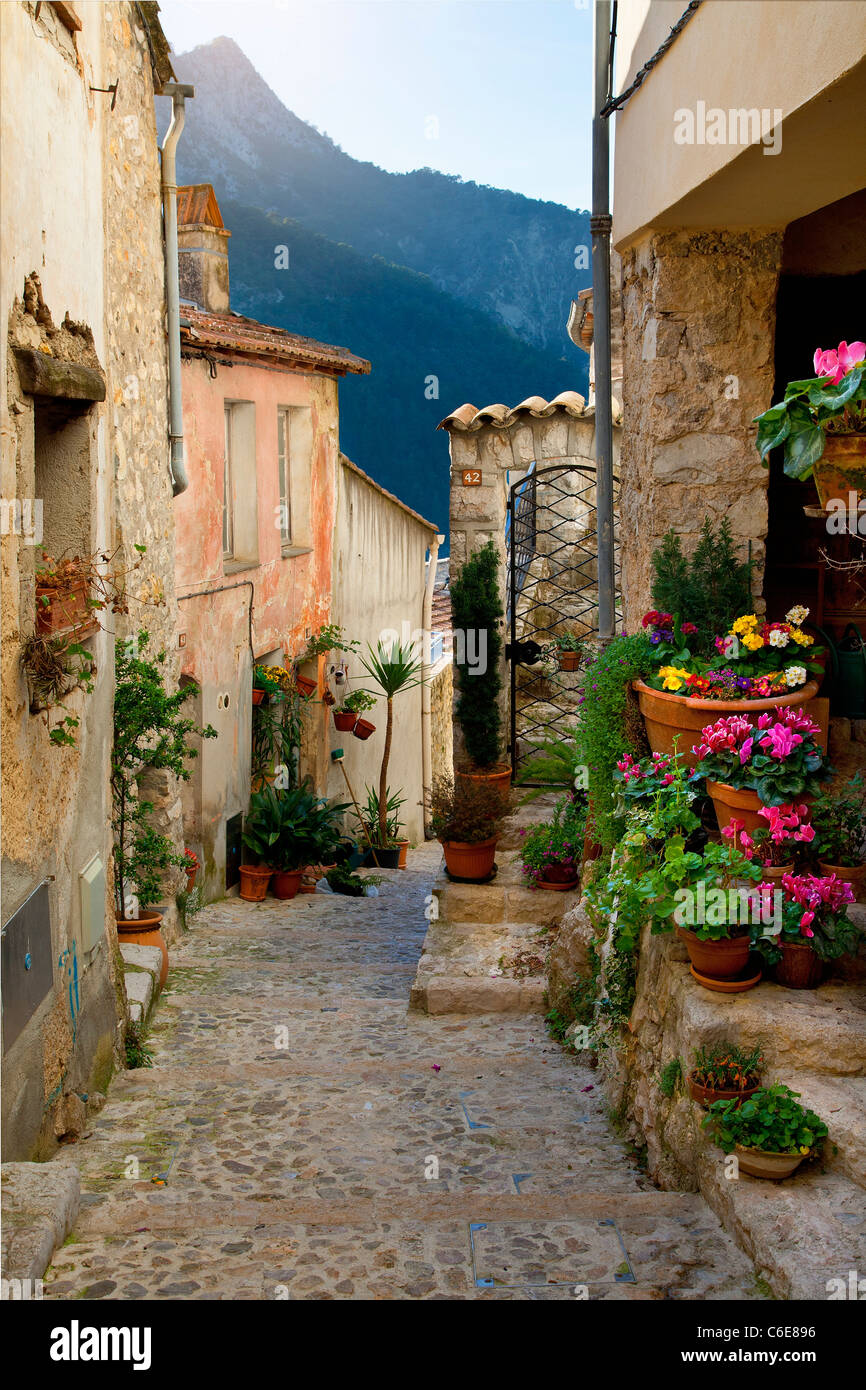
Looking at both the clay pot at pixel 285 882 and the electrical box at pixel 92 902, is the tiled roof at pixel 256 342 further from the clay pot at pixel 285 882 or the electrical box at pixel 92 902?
the electrical box at pixel 92 902

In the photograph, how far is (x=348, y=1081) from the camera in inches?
212

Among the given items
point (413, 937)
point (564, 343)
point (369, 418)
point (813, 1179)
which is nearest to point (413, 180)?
point (564, 343)

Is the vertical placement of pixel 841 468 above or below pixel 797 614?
above

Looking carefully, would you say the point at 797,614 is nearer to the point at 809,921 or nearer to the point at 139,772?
the point at 809,921

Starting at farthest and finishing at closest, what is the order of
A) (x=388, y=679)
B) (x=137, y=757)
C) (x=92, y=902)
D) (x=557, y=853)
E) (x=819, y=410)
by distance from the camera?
(x=388, y=679)
(x=557, y=853)
(x=137, y=757)
(x=92, y=902)
(x=819, y=410)

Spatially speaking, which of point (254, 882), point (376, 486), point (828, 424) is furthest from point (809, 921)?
point (376, 486)

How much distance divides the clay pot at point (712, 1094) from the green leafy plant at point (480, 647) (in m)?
5.42

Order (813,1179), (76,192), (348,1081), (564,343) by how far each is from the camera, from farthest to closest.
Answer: (564,343)
(348,1081)
(76,192)
(813,1179)

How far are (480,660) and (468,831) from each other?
1.74 metres

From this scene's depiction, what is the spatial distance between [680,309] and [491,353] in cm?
4028

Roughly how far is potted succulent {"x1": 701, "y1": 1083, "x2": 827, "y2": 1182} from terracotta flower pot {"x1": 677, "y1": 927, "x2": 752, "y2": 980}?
563 millimetres

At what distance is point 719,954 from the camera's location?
409cm

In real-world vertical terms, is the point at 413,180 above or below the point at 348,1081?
above
